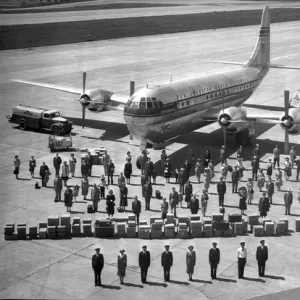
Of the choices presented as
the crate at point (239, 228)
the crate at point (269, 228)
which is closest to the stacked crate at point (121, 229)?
the crate at point (239, 228)

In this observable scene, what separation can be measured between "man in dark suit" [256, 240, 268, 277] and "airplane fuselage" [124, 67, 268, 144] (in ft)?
47.8

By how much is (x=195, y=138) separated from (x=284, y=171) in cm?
939

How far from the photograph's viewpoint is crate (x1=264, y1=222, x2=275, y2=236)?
22.9 m

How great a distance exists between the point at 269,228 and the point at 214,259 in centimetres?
471

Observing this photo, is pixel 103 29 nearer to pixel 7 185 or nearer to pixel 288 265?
pixel 7 185

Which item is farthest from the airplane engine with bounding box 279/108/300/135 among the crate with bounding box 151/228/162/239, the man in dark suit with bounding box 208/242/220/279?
the man in dark suit with bounding box 208/242/220/279

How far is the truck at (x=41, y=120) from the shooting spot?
39.0 metres

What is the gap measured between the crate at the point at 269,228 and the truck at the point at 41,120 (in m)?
19.8

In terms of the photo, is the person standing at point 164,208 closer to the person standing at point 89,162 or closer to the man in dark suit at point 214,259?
the man in dark suit at point 214,259

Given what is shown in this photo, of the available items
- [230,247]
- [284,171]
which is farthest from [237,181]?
[230,247]

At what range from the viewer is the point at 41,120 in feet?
132

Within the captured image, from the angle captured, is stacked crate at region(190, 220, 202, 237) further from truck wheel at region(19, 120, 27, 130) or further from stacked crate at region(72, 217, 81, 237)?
truck wheel at region(19, 120, 27, 130)

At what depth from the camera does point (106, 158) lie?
99.0 feet

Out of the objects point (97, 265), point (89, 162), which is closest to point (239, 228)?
point (97, 265)
